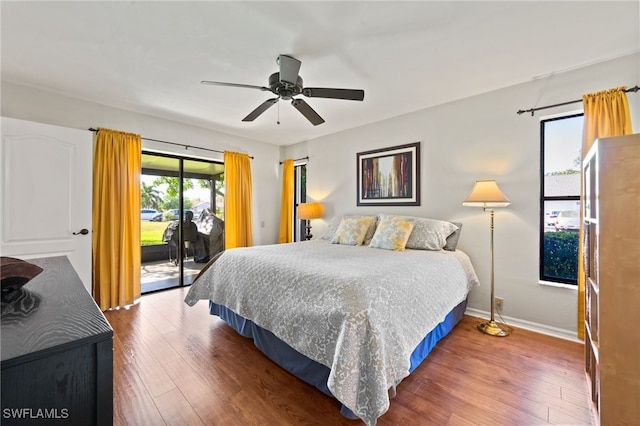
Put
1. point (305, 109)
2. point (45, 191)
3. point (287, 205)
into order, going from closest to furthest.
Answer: point (305, 109) < point (45, 191) < point (287, 205)

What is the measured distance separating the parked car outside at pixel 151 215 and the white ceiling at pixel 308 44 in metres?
1.50

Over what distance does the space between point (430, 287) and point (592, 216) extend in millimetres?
1047

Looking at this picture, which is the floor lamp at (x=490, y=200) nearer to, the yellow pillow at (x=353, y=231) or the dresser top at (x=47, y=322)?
the yellow pillow at (x=353, y=231)

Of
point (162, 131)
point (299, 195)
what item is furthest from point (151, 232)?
point (299, 195)

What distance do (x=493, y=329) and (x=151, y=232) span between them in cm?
446

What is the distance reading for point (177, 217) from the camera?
4.05m

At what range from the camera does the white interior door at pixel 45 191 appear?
252 centimetres

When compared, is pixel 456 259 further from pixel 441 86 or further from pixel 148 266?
pixel 148 266

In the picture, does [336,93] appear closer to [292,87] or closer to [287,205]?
[292,87]

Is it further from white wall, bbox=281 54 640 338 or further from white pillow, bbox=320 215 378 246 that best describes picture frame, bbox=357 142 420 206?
white pillow, bbox=320 215 378 246

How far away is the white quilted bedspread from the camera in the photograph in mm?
1360

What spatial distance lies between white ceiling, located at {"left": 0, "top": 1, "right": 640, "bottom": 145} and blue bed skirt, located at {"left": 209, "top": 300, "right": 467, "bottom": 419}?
7.58 ft

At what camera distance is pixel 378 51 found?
2.17 metres

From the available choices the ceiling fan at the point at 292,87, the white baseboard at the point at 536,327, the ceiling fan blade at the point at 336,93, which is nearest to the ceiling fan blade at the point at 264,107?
the ceiling fan at the point at 292,87
